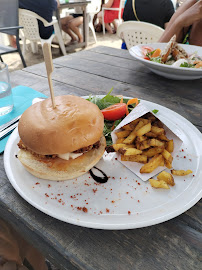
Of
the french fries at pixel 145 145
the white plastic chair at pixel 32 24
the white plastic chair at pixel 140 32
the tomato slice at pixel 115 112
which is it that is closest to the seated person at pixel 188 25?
the white plastic chair at pixel 140 32

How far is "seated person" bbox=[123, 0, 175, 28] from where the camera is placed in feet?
12.5

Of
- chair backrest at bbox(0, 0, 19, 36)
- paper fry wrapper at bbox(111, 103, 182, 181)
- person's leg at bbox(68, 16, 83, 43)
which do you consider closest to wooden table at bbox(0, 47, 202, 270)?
paper fry wrapper at bbox(111, 103, 182, 181)

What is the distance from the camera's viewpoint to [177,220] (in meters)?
0.93

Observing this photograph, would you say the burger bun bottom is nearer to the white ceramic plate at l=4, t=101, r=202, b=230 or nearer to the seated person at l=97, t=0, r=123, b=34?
the white ceramic plate at l=4, t=101, r=202, b=230

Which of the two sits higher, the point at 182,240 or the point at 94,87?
the point at 94,87

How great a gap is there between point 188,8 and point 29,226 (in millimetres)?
3416

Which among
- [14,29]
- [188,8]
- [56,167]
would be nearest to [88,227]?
[56,167]

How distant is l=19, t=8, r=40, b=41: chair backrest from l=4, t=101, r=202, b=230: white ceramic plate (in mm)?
5934

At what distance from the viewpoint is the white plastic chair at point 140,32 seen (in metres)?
3.49

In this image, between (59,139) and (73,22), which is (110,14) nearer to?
(73,22)

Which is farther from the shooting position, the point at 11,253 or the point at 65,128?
the point at 11,253

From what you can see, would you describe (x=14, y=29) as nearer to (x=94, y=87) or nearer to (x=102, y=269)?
(x=94, y=87)

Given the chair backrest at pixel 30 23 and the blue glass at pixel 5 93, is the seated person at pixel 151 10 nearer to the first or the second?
the chair backrest at pixel 30 23

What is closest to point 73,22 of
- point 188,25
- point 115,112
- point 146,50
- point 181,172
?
point 188,25
